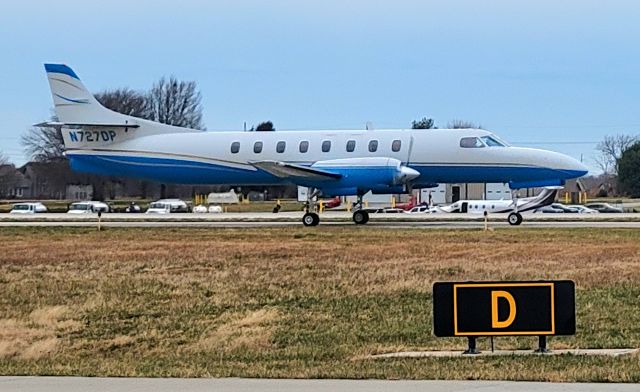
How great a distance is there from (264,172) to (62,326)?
78.6ft

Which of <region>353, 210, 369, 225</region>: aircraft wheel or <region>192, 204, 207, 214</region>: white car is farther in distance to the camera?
<region>192, 204, 207, 214</region>: white car

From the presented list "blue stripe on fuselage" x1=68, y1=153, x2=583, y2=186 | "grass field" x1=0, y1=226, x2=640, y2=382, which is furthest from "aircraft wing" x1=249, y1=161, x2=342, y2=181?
"grass field" x1=0, y1=226, x2=640, y2=382

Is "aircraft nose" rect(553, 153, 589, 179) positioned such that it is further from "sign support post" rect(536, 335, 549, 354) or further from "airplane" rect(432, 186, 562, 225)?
"sign support post" rect(536, 335, 549, 354)

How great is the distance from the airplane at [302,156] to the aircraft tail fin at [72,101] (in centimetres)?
4

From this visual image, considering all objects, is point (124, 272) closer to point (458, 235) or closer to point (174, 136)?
point (458, 235)

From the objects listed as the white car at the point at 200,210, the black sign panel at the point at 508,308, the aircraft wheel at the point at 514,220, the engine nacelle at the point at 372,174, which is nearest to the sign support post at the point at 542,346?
the black sign panel at the point at 508,308

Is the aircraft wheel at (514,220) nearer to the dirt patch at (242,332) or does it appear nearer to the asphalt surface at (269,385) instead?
the dirt patch at (242,332)

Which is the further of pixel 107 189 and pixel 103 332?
pixel 107 189

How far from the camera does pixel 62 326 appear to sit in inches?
657

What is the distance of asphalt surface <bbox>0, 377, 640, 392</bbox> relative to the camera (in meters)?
9.07

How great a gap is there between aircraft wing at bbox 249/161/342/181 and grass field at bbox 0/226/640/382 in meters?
7.69

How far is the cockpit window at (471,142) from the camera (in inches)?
1483

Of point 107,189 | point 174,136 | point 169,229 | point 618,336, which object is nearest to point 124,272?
point 618,336

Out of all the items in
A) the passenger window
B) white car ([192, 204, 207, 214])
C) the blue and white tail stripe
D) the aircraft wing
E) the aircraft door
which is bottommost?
white car ([192, 204, 207, 214])
